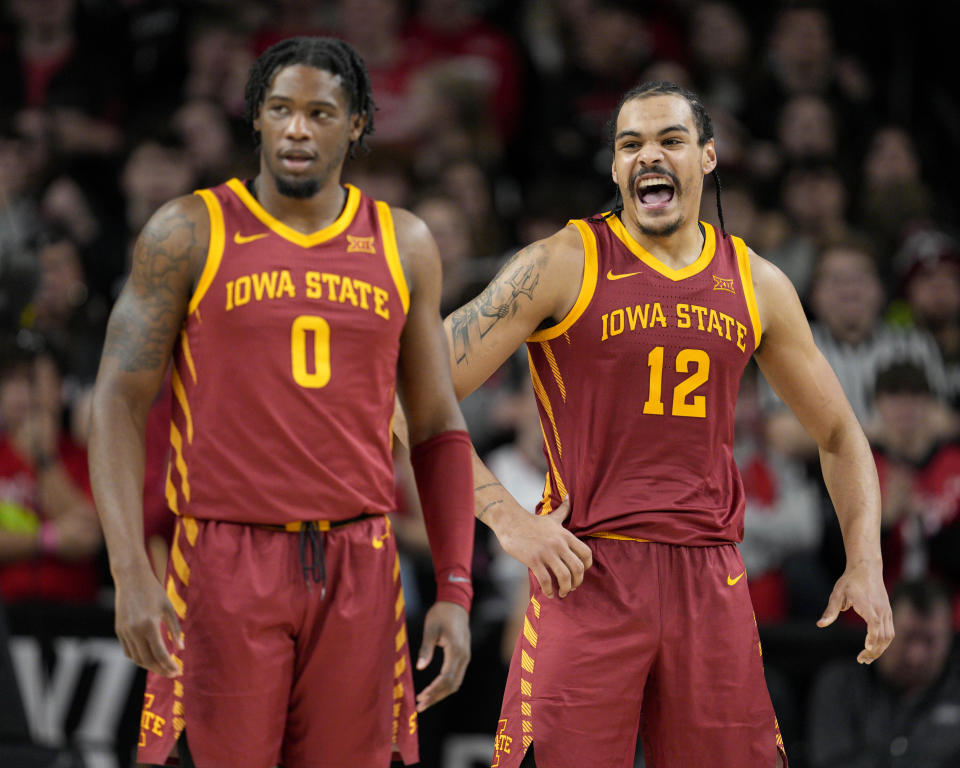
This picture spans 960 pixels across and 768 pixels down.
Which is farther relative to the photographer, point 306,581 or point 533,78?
point 533,78

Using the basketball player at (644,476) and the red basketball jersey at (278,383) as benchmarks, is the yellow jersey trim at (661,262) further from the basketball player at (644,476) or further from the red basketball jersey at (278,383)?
the red basketball jersey at (278,383)

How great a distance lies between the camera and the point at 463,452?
383cm

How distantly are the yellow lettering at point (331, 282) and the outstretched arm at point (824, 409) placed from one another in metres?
1.15

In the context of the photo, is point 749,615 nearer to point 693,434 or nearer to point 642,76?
point 693,434

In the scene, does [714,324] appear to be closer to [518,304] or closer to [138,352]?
[518,304]

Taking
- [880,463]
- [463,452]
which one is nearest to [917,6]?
[880,463]

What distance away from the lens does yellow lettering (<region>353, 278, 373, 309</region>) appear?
3.66 meters

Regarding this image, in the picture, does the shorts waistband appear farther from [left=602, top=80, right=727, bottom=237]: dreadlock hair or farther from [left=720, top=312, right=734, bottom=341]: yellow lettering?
[left=602, top=80, right=727, bottom=237]: dreadlock hair

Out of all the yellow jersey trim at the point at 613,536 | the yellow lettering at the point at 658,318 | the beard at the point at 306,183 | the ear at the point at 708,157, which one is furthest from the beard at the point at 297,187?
the yellow jersey trim at the point at 613,536

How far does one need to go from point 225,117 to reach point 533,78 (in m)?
1.99

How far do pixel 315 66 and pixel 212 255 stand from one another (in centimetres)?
57

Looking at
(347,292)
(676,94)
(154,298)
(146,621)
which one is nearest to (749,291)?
(676,94)

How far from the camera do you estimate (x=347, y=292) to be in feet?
12.0

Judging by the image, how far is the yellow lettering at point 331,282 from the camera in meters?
3.64
